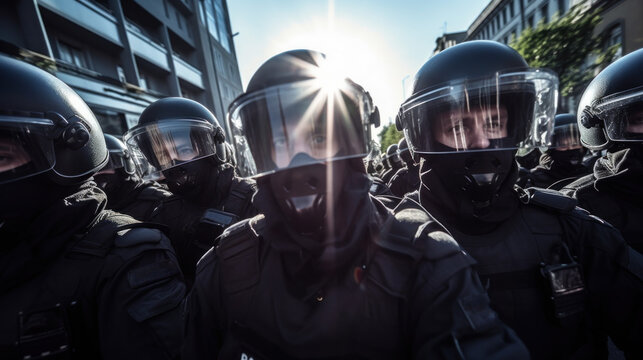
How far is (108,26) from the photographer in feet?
33.7

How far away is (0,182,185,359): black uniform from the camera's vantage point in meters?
1.16

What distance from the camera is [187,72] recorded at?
1723 centimetres

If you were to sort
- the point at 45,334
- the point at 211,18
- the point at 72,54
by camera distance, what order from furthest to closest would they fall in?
the point at 211,18, the point at 72,54, the point at 45,334

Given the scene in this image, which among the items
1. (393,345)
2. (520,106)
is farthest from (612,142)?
(393,345)

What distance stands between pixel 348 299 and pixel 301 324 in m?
0.22

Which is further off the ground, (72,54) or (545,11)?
(545,11)

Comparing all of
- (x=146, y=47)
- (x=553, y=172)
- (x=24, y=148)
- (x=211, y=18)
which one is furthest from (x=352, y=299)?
(x=211, y=18)

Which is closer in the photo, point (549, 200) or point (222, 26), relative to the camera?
point (549, 200)

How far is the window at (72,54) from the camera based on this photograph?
884cm

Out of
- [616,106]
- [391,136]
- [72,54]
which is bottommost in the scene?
[616,106]

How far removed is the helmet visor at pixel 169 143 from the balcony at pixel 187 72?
15.7 meters

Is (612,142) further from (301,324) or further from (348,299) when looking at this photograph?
(301,324)

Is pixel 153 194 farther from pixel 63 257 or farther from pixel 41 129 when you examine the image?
pixel 63 257

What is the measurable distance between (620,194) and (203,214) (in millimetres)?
3366
